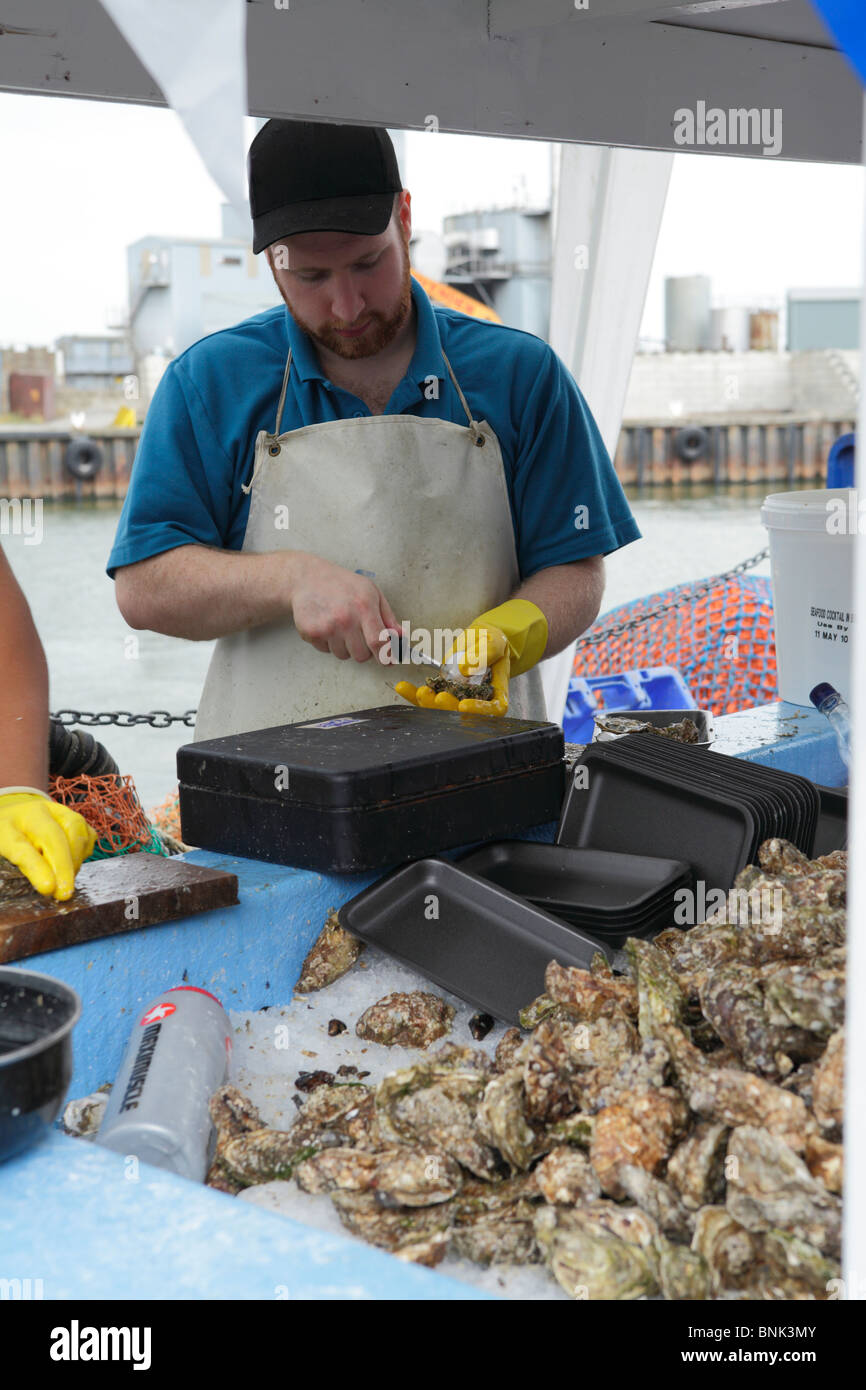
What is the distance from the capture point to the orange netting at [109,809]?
2.43 metres

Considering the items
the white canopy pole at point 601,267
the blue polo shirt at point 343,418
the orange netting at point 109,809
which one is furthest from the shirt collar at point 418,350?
the white canopy pole at point 601,267

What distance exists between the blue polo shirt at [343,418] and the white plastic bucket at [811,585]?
1.34ft

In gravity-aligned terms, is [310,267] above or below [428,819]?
above

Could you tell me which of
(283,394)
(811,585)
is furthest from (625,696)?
(283,394)

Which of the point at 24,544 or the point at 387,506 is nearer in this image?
the point at 387,506

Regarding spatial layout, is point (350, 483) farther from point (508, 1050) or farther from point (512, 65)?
point (508, 1050)

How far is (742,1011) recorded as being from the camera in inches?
43.9

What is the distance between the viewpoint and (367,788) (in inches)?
65.5

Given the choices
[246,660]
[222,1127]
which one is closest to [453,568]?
[246,660]

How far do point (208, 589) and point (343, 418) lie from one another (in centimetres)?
47

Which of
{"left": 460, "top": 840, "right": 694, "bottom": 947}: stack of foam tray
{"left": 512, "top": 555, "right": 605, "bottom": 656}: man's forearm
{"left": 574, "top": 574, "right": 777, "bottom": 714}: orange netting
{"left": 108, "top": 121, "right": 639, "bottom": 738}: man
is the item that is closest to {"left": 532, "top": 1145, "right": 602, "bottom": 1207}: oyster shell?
{"left": 460, "top": 840, "right": 694, "bottom": 947}: stack of foam tray

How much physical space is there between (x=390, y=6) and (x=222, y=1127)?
1.58 meters
